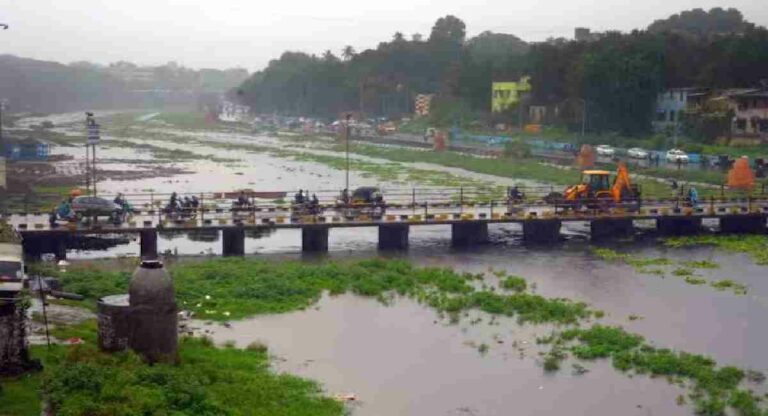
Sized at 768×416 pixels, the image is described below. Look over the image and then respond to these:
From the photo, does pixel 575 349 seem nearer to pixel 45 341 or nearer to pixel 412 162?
pixel 45 341

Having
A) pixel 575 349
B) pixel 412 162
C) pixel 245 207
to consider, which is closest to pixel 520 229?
pixel 245 207

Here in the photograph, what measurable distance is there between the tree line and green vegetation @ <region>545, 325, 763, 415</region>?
192ft

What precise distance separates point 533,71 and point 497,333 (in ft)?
246

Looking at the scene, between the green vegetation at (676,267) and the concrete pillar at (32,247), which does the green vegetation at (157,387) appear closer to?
the concrete pillar at (32,247)

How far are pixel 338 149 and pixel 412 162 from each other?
1800cm

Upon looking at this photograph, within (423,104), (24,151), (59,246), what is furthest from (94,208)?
(423,104)

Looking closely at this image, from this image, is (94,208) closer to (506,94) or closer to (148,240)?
(148,240)

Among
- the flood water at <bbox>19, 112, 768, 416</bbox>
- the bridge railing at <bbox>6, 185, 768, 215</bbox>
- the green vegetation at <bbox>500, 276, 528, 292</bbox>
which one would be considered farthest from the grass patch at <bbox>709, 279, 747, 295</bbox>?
the bridge railing at <bbox>6, 185, 768, 215</bbox>

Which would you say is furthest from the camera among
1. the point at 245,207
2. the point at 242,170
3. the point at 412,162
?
the point at 412,162

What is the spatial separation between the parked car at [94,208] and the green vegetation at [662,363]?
19.1 m

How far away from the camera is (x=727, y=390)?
859 inches

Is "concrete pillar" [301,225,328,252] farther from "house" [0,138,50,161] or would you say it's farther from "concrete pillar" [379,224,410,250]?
"house" [0,138,50,161]

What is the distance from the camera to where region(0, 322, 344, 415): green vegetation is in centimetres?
1791

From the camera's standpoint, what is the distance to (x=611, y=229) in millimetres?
43844
